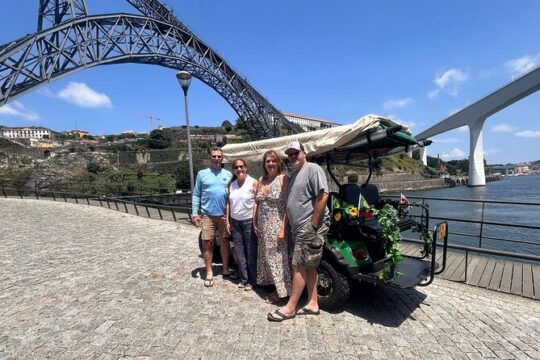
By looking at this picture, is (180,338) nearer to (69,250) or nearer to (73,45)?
(69,250)

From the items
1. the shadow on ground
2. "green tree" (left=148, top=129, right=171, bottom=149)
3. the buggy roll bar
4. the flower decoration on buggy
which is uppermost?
"green tree" (left=148, top=129, right=171, bottom=149)

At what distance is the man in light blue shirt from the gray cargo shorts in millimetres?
1531

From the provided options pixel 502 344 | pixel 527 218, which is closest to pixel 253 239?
pixel 502 344

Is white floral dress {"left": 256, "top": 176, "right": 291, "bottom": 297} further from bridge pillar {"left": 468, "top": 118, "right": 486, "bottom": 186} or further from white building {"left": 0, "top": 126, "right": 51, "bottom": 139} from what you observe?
white building {"left": 0, "top": 126, "right": 51, "bottom": 139}

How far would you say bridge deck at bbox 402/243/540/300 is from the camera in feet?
14.1

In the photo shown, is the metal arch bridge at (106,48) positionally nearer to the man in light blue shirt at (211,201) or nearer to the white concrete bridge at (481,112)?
the man in light blue shirt at (211,201)

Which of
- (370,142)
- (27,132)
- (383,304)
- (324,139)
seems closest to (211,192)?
(324,139)

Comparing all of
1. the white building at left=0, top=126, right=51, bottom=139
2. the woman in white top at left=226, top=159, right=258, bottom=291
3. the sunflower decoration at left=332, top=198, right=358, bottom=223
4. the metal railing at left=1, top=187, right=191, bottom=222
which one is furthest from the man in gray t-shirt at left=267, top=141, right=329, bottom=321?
the white building at left=0, top=126, right=51, bottom=139

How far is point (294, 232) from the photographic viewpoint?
347 centimetres

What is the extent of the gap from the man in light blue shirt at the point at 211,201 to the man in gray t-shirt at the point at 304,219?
54.7 inches

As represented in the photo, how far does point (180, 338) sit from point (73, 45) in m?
24.1

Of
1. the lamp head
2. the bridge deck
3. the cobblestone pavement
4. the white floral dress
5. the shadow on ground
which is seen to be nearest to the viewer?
the cobblestone pavement

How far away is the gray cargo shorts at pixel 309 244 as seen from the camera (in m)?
3.36

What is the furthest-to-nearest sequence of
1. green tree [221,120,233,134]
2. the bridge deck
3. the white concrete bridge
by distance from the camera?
green tree [221,120,233,134], the white concrete bridge, the bridge deck
